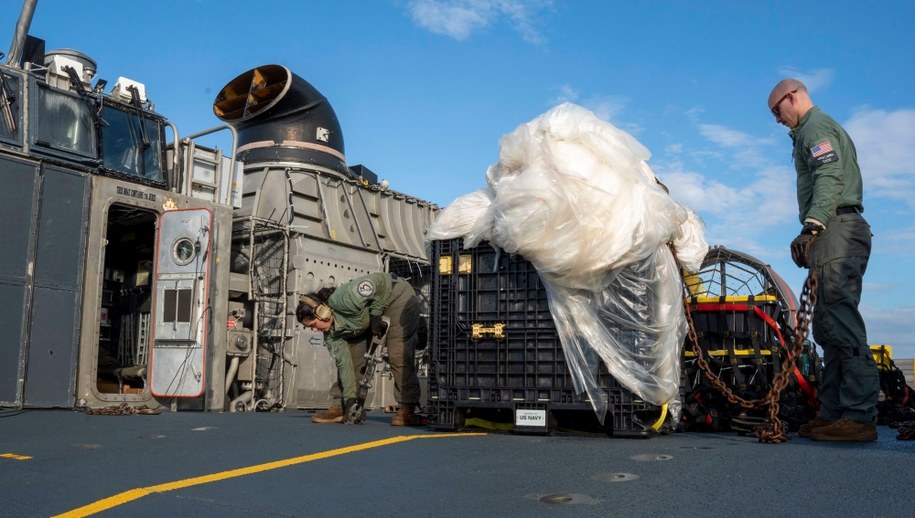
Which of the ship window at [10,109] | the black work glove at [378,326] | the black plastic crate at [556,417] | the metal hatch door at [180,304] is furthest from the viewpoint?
the metal hatch door at [180,304]

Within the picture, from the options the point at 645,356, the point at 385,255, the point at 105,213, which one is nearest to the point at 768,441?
the point at 645,356

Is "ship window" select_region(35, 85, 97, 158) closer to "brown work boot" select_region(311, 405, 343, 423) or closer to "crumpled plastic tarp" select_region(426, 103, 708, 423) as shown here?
"brown work boot" select_region(311, 405, 343, 423)

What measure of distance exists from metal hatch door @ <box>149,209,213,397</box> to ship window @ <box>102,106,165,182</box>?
615 millimetres

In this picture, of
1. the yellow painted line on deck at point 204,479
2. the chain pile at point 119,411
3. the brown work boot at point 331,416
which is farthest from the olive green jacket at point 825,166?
the chain pile at point 119,411

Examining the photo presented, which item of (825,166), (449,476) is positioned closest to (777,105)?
(825,166)

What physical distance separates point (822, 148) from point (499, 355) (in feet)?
8.38

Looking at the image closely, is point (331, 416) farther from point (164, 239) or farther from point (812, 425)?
point (812, 425)

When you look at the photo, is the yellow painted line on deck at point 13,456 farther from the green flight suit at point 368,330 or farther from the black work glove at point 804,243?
the black work glove at point 804,243

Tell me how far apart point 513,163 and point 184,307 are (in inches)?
194

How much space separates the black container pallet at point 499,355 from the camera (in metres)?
5.30

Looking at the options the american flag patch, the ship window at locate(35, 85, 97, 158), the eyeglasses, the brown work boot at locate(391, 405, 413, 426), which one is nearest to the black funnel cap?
the ship window at locate(35, 85, 97, 158)

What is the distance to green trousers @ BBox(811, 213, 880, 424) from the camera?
186 inches

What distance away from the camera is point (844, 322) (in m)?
4.80

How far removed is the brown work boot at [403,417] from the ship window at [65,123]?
4.73 meters
